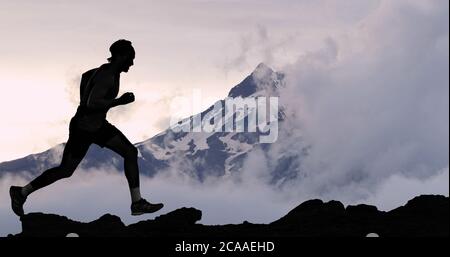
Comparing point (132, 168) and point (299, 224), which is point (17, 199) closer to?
point (132, 168)

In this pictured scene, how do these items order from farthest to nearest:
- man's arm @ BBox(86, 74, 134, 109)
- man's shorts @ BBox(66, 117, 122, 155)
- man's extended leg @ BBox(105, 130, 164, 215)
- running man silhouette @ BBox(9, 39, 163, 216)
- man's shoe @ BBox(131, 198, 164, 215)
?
man's shoe @ BBox(131, 198, 164, 215) → man's extended leg @ BBox(105, 130, 164, 215) → man's shorts @ BBox(66, 117, 122, 155) → running man silhouette @ BBox(9, 39, 163, 216) → man's arm @ BBox(86, 74, 134, 109)

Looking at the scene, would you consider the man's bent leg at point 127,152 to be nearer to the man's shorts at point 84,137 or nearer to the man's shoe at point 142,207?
the man's shorts at point 84,137

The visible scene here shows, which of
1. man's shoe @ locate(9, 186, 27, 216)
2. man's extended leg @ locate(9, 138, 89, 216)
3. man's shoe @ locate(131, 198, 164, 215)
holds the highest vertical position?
man's extended leg @ locate(9, 138, 89, 216)

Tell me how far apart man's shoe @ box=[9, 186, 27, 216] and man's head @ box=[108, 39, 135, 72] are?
2719mm

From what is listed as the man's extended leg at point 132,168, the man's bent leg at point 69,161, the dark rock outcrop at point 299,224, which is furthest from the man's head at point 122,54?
the dark rock outcrop at point 299,224

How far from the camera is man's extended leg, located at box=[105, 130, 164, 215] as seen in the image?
52.1ft

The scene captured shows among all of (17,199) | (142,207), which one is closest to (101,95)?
(142,207)

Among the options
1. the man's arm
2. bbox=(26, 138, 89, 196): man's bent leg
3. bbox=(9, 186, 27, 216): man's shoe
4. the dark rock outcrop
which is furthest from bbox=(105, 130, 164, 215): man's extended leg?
bbox=(9, 186, 27, 216): man's shoe

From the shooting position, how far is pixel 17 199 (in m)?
16.5

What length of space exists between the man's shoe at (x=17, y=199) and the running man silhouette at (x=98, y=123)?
506mm

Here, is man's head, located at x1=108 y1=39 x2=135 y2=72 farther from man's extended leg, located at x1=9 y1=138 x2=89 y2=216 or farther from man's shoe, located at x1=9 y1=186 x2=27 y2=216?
man's shoe, located at x1=9 y1=186 x2=27 y2=216

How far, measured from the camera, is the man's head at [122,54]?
52.1 ft
